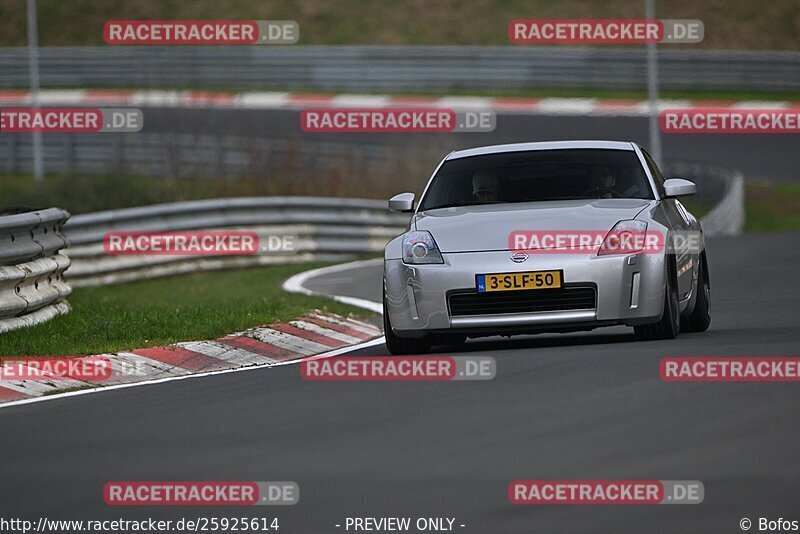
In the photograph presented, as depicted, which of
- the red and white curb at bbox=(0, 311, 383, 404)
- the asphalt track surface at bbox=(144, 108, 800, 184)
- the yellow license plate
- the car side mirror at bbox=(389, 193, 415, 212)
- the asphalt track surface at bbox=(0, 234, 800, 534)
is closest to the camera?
the asphalt track surface at bbox=(0, 234, 800, 534)

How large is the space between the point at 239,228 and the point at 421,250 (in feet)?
37.9

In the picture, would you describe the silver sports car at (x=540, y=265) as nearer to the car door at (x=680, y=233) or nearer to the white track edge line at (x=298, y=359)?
the car door at (x=680, y=233)

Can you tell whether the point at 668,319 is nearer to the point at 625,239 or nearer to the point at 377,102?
the point at 625,239

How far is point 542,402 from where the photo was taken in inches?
333

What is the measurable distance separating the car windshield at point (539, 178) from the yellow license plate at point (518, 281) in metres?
1.08

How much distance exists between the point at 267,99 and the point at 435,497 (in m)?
35.8

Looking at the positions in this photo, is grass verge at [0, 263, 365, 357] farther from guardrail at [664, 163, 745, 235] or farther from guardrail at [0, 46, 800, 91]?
guardrail at [0, 46, 800, 91]

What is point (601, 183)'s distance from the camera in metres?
11.6

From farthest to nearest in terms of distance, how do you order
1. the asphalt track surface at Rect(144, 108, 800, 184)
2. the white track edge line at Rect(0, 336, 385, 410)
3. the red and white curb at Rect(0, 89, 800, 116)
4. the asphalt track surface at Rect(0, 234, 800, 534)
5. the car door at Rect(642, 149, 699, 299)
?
the red and white curb at Rect(0, 89, 800, 116) < the asphalt track surface at Rect(144, 108, 800, 184) < the car door at Rect(642, 149, 699, 299) < the white track edge line at Rect(0, 336, 385, 410) < the asphalt track surface at Rect(0, 234, 800, 534)

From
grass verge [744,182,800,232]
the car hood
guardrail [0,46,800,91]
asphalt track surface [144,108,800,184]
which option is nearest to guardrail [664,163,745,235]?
grass verge [744,182,800,232]

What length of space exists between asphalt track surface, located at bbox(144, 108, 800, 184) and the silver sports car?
2016 centimetres

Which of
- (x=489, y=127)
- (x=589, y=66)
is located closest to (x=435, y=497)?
(x=489, y=127)

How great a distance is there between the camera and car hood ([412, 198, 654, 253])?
420 inches

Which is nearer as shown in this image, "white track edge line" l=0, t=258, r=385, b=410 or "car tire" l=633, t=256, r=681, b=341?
"white track edge line" l=0, t=258, r=385, b=410
